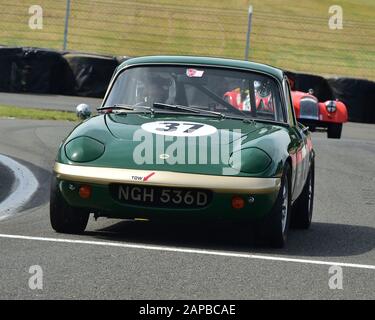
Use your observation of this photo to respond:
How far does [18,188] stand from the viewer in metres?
9.84

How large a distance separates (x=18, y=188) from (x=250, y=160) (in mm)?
3396

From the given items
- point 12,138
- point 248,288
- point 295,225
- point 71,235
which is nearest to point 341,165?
point 12,138

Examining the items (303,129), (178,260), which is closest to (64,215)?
(178,260)

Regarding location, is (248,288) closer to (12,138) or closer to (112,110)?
(112,110)

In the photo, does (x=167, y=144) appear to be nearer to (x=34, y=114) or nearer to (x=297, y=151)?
(x=297, y=151)

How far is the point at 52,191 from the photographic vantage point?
23.8ft

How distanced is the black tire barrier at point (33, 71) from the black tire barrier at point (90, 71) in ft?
0.66

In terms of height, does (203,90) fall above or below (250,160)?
above

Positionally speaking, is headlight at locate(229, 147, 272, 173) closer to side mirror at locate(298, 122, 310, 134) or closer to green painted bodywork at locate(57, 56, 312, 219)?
green painted bodywork at locate(57, 56, 312, 219)

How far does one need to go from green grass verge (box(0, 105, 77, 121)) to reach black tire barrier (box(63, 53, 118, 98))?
313cm

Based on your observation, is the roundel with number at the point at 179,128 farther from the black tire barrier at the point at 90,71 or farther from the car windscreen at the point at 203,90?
the black tire barrier at the point at 90,71

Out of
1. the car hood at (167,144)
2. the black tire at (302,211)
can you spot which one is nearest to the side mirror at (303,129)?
the black tire at (302,211)

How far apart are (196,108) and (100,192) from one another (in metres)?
1.38
